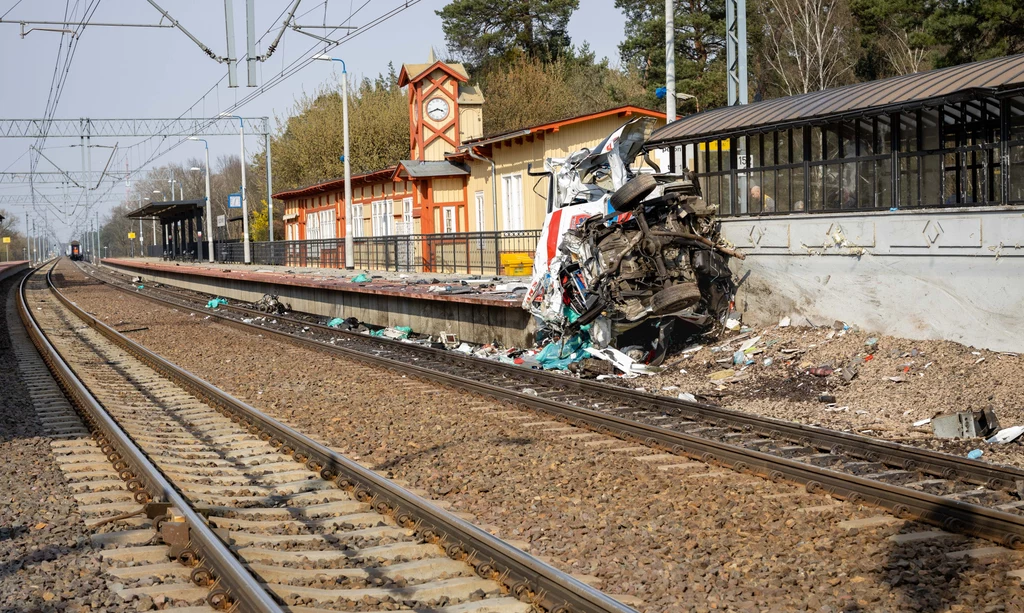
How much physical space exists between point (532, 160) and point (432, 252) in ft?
15.4

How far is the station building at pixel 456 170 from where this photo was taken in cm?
2872

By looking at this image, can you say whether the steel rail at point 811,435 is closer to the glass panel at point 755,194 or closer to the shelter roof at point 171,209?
the glass panel at point 755,194

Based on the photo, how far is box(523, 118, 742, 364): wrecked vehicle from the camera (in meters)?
14.9

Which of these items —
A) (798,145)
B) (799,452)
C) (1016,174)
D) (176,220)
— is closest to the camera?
(799,452)

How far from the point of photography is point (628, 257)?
14992mm

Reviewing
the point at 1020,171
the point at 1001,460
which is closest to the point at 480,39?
the point at 1020,171

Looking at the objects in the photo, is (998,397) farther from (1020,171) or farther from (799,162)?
(799,162)

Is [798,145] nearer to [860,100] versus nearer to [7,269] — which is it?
[860,100]

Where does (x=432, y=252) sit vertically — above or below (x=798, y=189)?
below

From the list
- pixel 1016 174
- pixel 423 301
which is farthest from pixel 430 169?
pixel 1016 174

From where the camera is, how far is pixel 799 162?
1577cm

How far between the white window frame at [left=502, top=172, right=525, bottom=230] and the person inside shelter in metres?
14.6

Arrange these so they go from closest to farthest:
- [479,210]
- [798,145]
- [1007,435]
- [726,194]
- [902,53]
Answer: [1007,435], [798,145], [726,194], [479,210], [902,53]

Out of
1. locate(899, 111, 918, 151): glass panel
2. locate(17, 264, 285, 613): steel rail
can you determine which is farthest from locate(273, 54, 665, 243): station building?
locate(17, 264, 285, 613): steel rail
